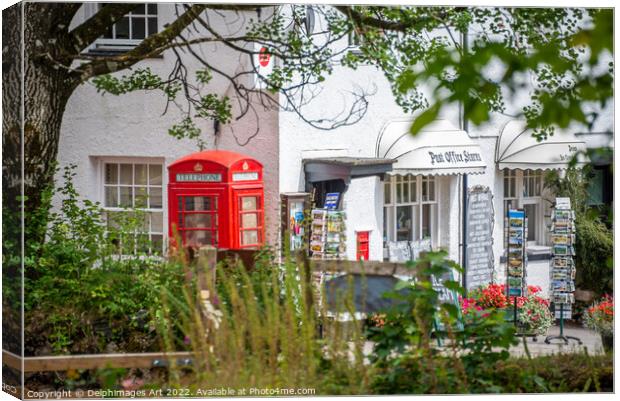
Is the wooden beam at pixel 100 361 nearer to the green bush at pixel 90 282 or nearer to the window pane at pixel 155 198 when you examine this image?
the green bush at pixel 90 282

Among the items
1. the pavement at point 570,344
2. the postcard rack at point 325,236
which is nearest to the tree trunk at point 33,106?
the postcard rack at point 325,236

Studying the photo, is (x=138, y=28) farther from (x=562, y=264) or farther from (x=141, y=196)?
(x=562, y=264)

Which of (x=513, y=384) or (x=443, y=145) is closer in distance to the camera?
(x=513, y=384)

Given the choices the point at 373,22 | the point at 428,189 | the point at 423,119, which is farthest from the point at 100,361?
the point at 423,119

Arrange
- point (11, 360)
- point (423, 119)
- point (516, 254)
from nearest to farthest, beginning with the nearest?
point (423, 119) < point (11, 360) < point (516, 254)

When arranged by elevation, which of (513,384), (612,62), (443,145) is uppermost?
(612,62)

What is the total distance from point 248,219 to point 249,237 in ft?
0.40

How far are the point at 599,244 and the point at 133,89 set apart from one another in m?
3.42

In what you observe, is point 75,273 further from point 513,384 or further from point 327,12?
point 513,384

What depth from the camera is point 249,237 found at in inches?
287

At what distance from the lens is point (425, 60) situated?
741 centimetres

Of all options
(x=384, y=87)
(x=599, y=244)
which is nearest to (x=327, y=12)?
(x=384, y=87)

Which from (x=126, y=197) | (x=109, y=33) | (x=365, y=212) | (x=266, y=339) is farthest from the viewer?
(x=365, y=212)

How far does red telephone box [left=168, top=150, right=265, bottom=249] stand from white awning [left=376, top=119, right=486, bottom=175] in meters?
0.93
